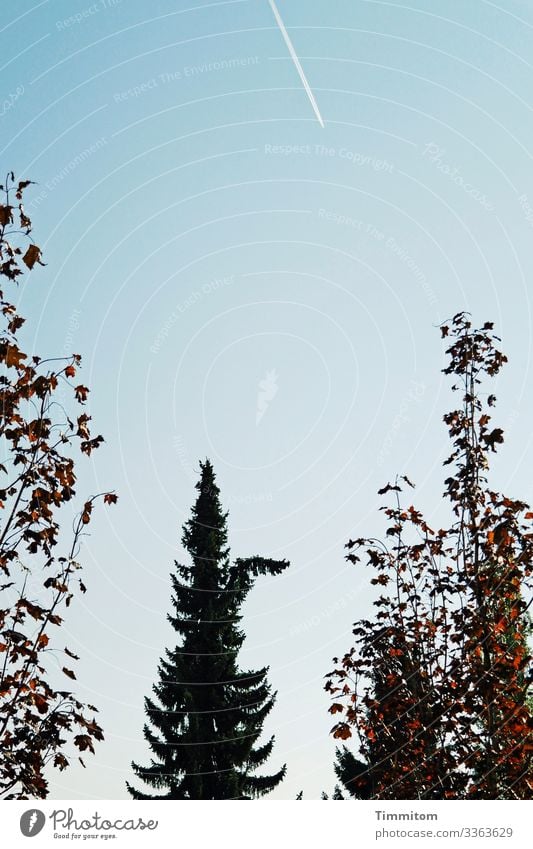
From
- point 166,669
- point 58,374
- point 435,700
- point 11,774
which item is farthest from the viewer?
point 166,669

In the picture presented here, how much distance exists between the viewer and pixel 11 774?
5.32 m

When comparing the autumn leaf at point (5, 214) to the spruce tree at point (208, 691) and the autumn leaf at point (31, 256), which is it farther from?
the spruce tree at point (208, 691)

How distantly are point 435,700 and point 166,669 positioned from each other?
20956 mm

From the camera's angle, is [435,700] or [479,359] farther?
[479,359]

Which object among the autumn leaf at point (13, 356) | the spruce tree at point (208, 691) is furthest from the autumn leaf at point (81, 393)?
the spruce tree at point (208, 691)
